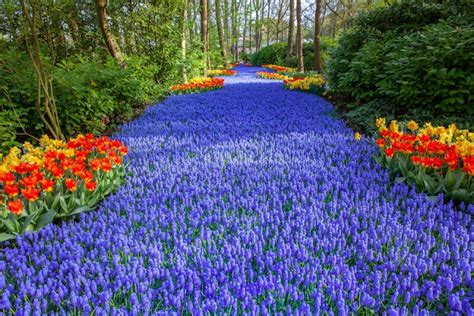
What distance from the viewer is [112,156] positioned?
3422mm

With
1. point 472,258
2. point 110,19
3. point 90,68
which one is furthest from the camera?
point 110,19

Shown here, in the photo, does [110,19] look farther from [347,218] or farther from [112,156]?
[347,218]

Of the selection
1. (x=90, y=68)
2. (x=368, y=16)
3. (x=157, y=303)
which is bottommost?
(x=157, y=303)

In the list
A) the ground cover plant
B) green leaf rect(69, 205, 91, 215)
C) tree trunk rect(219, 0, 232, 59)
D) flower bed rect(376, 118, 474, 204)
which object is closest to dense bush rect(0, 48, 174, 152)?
green leaf rect(69, 205, 91, 215)

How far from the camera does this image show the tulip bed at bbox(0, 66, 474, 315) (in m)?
1.89

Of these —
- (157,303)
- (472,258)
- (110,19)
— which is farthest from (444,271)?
(110,19)

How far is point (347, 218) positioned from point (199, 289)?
1.30 m

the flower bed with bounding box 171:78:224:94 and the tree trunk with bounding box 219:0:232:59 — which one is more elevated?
the tree trunk with bounding box 219:0:232:59

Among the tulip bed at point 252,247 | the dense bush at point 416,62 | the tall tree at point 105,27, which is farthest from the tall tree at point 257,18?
the tulip bed at point 252,247

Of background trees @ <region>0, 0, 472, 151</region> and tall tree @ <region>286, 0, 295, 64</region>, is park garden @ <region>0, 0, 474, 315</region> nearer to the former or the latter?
background trees @ <region>0, 0, 472, 151</region>

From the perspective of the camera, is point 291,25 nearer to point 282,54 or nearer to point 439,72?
point 282,54

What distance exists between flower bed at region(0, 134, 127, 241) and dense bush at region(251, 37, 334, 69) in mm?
17797

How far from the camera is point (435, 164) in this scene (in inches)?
118

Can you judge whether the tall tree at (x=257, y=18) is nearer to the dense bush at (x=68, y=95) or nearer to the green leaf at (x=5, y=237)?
the dense bush at (x=68, y=95)
